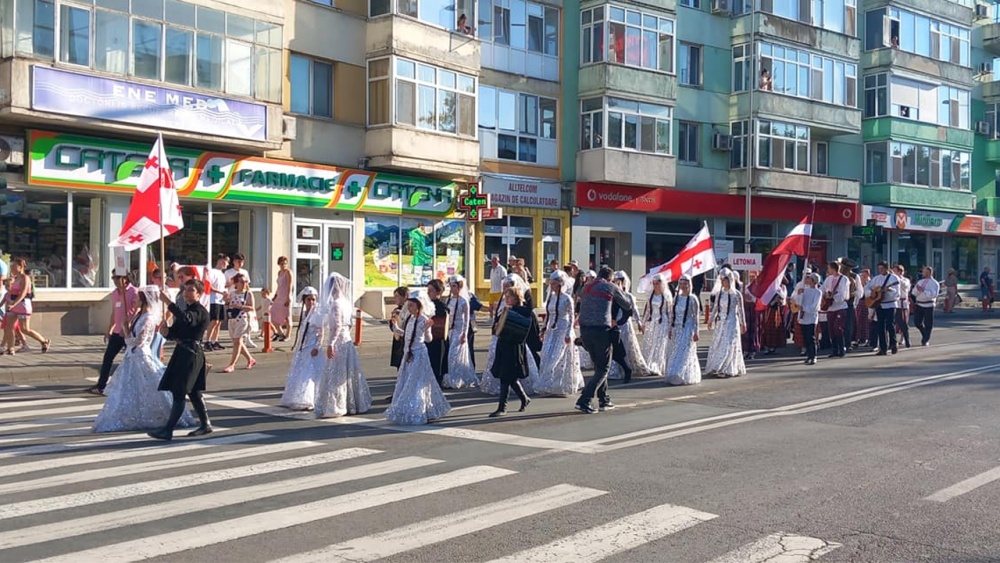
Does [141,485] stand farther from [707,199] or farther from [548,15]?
[707,199]

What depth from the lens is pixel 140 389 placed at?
33.3 feet

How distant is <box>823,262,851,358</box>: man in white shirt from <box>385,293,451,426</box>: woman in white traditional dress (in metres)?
10.5

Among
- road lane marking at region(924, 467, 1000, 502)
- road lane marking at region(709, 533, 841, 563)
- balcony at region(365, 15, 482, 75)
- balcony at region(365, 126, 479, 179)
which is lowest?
road lane marking at region(709, 533, 841, 563)

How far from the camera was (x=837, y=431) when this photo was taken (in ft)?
33.4

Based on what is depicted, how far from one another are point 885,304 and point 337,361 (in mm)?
12815

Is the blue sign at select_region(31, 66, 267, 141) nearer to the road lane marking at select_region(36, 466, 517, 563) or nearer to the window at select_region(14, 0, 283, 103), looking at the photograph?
the window at select_region(14, 0, 283, 103)

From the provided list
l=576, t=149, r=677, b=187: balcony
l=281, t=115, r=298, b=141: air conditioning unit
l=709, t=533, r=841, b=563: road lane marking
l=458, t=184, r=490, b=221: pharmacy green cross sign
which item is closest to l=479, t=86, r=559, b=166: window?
l=576, t=149, r=677, b=187: balcony

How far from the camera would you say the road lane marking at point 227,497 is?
6.14 m

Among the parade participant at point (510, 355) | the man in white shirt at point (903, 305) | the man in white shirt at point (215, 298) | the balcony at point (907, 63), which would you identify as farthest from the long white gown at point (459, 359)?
the balcony at point (907, 63)

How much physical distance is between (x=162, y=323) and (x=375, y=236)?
15.8 metres

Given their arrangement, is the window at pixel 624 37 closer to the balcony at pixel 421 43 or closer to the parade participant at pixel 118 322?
the balcony at pixel 421 43

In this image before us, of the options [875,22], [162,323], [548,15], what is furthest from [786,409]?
[875,22]

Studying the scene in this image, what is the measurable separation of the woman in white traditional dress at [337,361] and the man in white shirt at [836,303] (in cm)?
1090

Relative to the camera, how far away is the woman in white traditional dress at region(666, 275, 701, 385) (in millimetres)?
14320
